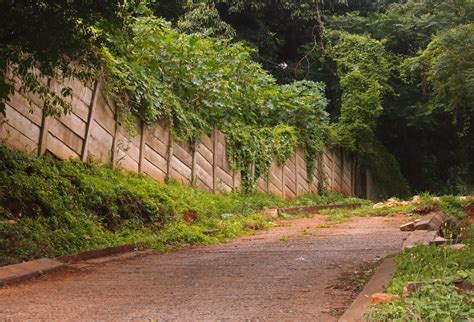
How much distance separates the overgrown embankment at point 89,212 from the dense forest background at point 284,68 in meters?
1.19

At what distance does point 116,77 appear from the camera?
12.1 meters

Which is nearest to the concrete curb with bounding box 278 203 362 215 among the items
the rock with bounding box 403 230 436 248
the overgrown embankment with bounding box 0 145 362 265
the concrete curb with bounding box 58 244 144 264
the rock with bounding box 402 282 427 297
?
the overgrown embankment with bounding box 0 145 362 265

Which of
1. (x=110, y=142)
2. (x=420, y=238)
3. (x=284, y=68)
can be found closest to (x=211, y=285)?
(x=420, y=238)

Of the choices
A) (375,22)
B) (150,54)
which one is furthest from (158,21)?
(375,22)

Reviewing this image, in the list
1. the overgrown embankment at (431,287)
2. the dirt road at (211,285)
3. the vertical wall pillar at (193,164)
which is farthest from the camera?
the vertical wall pillar at (193,164)

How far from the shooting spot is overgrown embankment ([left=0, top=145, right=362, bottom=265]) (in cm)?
802

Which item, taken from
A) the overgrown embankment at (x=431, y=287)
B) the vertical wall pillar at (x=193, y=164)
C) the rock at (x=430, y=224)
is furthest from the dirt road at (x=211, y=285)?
the vertical wall pillar at (x=193, y=164)

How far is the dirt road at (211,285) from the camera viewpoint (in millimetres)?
4895

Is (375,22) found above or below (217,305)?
above

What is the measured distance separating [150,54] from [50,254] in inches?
271

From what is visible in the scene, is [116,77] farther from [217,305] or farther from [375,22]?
[375,22]

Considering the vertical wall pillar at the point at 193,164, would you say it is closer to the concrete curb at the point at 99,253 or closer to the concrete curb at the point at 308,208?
the concrete curb at the point at 308,208

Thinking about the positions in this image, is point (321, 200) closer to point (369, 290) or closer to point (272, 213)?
point (272, 213)

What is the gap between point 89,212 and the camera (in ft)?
30.8
